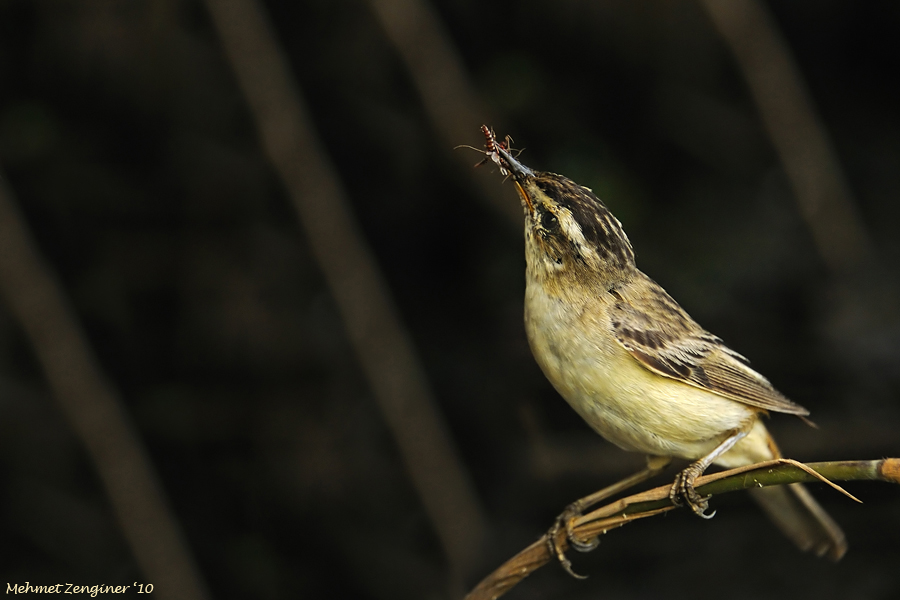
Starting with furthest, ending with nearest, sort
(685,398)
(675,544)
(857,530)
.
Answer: (675,544) < (857,530) < (685,398)

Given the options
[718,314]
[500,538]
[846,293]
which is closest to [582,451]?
[500,538]

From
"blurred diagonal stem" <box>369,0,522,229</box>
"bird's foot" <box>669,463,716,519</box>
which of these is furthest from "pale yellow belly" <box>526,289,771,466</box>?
"blurred diagonal stem" <box>369,0,522,229</box>

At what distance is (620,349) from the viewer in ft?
9.97

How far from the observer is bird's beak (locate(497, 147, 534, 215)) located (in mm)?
2639

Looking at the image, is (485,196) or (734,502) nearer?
(734,502)

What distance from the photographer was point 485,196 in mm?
6004

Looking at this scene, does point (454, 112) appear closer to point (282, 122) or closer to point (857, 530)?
point (282, 122)

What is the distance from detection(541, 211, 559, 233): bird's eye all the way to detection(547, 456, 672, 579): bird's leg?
1.06m

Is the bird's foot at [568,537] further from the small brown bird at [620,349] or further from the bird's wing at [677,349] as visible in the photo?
the bird's wing at [677,349]

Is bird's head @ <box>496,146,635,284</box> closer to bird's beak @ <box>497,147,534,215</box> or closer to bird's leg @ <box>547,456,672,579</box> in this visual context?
bird's beak @ <box>497,147,534,215</box>

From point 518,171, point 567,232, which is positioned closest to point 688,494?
point 567,232

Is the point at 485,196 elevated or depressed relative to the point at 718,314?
elevated

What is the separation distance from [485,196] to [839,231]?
2793mm

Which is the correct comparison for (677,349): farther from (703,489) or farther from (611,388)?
(703,489)
